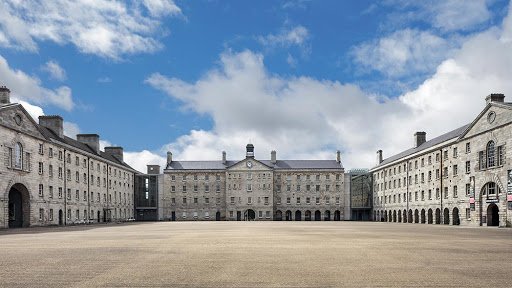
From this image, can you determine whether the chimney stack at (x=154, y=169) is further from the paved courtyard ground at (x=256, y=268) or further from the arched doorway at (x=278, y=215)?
the paved courtyard ground at (x=256, y=268)

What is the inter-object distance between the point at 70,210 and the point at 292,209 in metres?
52.8

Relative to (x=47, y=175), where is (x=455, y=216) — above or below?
below

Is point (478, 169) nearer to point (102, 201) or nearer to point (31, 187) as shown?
point (31, 187)

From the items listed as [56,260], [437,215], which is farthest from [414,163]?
[56,260]

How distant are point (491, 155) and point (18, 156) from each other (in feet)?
171

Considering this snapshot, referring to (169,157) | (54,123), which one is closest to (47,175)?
(54,123)

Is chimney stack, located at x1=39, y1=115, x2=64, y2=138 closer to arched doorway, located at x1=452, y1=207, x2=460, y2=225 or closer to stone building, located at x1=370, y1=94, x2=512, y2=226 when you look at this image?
stone building, located at x1=370, y1=94, x2=512, y2=226

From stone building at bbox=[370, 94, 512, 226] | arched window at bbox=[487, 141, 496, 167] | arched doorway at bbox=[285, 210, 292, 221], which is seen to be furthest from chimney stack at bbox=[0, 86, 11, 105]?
arched doorway at bbox=[285, 210, 292, 221]

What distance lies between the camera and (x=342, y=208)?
10475 centimetres

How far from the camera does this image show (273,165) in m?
108

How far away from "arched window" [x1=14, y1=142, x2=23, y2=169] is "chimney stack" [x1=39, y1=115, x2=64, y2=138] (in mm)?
15424

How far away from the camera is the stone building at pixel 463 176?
49375 mm

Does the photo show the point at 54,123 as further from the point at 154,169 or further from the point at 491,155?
the point at 491,155

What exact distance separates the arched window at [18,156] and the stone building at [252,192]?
176ft
